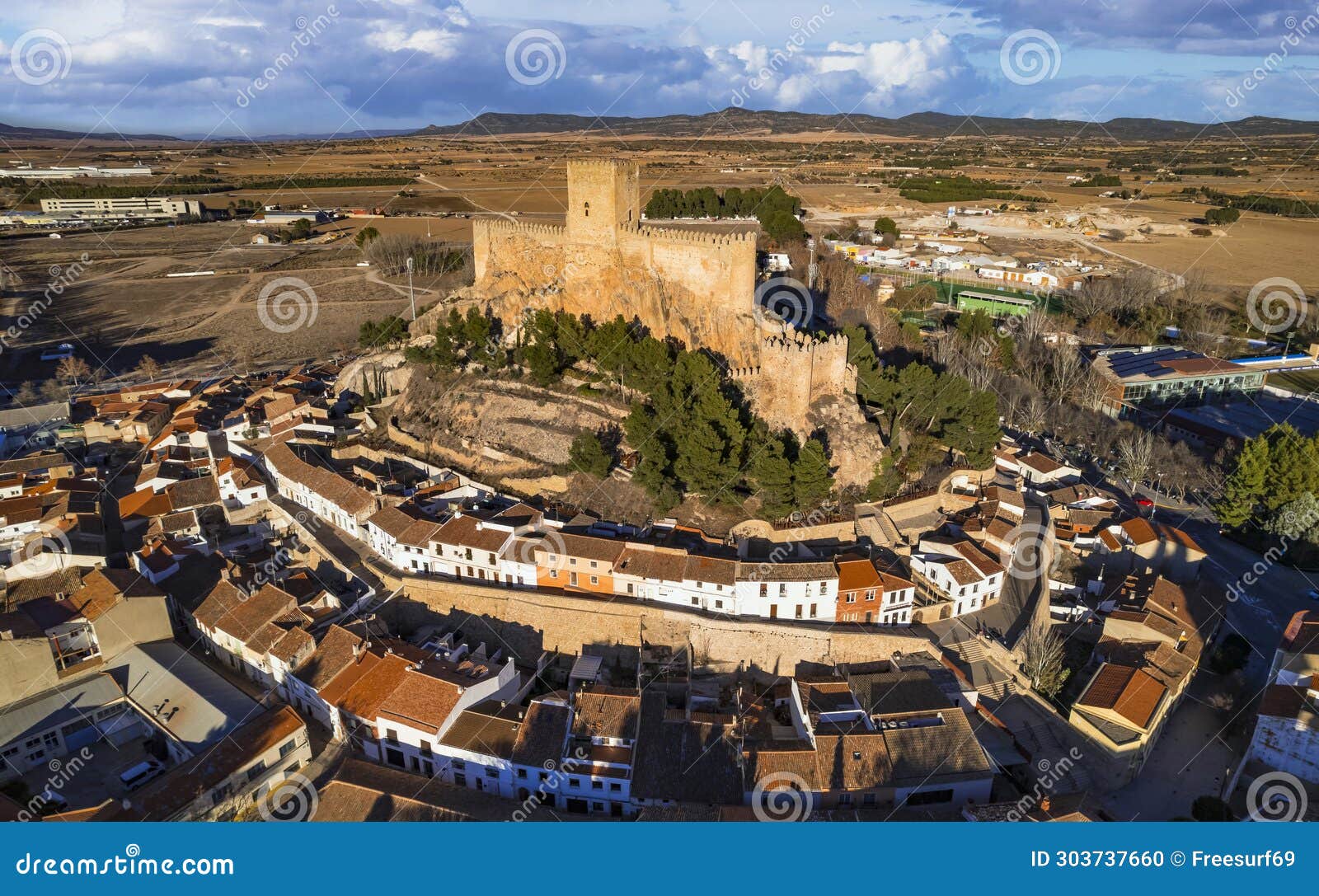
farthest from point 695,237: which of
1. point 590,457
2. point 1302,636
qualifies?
Result: point 1302,636

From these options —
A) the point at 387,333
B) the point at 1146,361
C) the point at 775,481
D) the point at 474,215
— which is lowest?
the point at 775,481

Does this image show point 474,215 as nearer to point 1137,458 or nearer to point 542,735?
point 1137,458

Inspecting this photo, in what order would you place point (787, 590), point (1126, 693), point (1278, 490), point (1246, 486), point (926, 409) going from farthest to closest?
point (926, 409)
point (1246, 486)
point (1278, 490)
point (787, 590)
point (1126, 693)

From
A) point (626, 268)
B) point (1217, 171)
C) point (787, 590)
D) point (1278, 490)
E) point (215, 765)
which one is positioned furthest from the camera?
point (1217, 171)

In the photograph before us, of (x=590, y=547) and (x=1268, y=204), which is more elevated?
(x=1268, y=204)

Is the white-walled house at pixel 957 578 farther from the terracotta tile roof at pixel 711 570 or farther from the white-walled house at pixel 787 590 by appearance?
the terracotta tile roof at pixel 711 570

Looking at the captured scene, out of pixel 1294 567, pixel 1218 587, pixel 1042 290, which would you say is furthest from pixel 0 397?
pixel 1042 290
